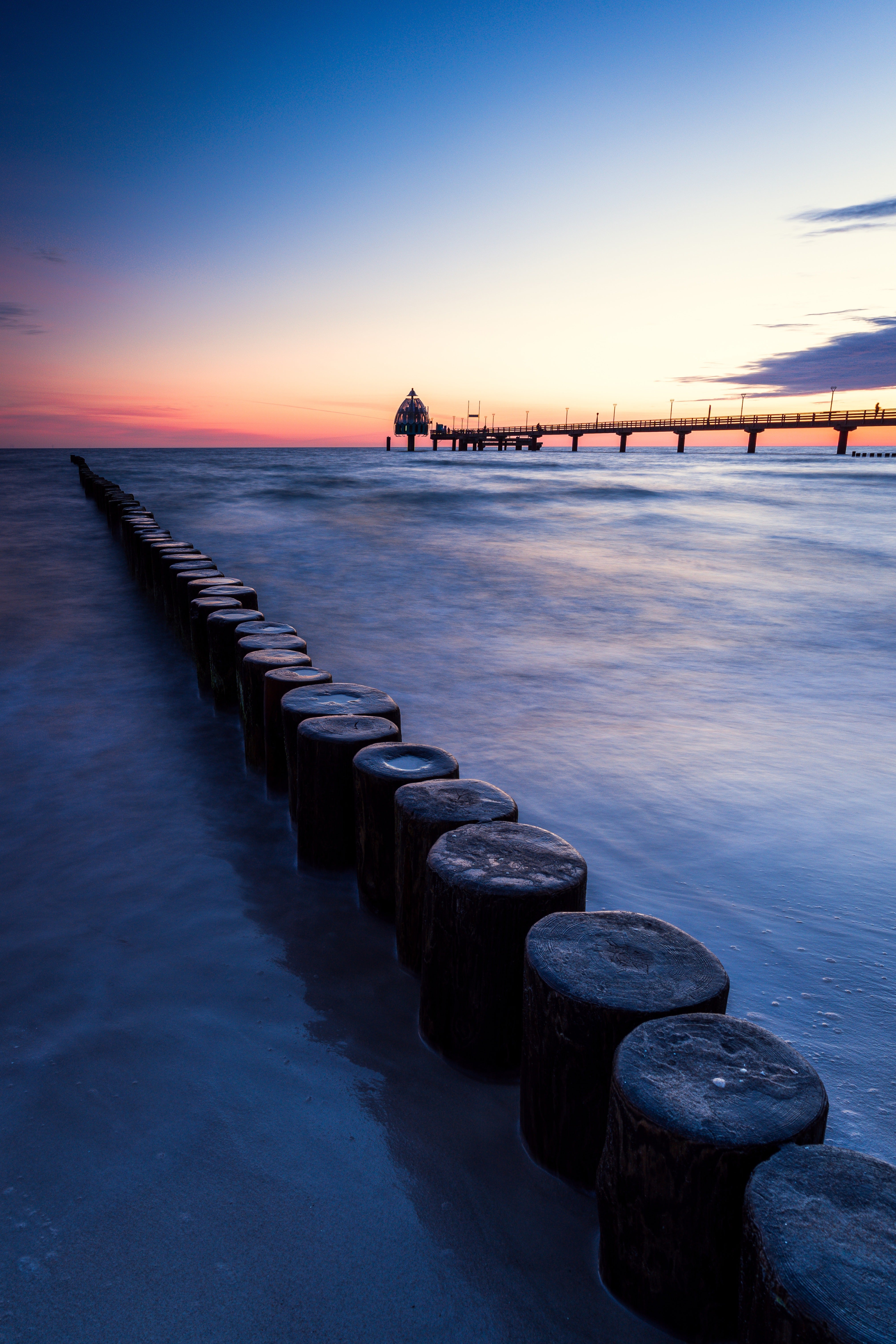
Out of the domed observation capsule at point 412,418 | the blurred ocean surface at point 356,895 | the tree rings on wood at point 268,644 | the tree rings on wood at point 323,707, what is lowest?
the blurred ocean surface at point 356,895

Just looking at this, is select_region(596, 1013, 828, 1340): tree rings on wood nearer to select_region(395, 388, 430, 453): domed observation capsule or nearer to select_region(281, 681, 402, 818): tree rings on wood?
select_region(281, 681, 402, 818): tree rings on wood

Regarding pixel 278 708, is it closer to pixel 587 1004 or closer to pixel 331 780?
pixel 331 780

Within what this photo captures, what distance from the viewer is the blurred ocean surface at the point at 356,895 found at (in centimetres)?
182

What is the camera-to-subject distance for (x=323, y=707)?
10.8ft

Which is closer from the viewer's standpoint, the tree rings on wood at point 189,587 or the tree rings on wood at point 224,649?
the tree rings on wood at point 224,649

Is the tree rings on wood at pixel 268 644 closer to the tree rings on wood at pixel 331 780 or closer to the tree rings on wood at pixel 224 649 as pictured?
the tree rings on wood at pixel 224 649

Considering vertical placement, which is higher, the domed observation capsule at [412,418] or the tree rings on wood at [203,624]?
the domed observation capsule at [412,418]

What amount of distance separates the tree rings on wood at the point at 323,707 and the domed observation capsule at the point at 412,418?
4280 inches

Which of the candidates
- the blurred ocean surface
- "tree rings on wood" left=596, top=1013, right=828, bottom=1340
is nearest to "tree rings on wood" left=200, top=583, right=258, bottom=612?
the blurred ocean surface

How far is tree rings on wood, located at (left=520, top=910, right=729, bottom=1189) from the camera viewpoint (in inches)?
62.9

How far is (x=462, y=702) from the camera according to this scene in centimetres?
592

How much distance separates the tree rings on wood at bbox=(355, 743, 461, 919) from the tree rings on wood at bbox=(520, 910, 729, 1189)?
3.07 feet

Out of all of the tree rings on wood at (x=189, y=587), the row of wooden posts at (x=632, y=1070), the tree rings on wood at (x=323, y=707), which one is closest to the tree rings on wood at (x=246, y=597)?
the tree rings on wood at (x=189, y=587)

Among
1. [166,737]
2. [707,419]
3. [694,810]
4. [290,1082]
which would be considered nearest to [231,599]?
[166,737]
